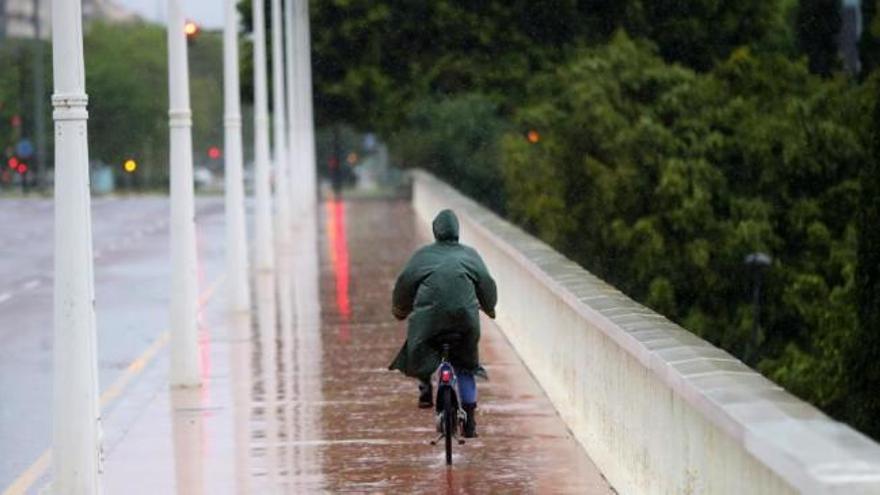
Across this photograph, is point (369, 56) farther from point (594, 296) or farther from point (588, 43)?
point (594, 296)

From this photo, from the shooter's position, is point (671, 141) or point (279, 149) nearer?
point (279, 149)

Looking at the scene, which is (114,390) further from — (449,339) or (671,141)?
(671,141)

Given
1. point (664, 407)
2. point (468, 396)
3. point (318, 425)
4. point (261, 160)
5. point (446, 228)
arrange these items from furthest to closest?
point (261, 160), point (318, 425), point (468, 396), point (446, 228), point (664, 407)

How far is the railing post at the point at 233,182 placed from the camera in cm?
2941

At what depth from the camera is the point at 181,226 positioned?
68.8 ft

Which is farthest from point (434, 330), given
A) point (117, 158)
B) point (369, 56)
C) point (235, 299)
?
point (117, 158)

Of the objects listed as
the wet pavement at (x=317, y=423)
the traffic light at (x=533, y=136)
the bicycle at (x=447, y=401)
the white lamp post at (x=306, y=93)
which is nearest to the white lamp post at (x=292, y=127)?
the white lamp post at (x=306, y=93)

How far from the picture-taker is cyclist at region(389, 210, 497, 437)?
1478 centimetres

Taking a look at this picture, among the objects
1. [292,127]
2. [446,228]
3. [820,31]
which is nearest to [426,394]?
[446,228]

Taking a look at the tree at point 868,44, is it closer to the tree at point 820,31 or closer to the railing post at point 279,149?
the tree at point 820,31

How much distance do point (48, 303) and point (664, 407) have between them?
21803mm

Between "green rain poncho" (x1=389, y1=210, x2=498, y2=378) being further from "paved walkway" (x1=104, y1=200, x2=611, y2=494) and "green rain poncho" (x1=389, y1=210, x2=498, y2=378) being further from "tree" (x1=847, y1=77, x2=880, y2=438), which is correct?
"tree" (x1=847, y1=77, x2=880, y2=438)

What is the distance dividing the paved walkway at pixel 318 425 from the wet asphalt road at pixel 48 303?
0.65m

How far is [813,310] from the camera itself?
45.4 meters
